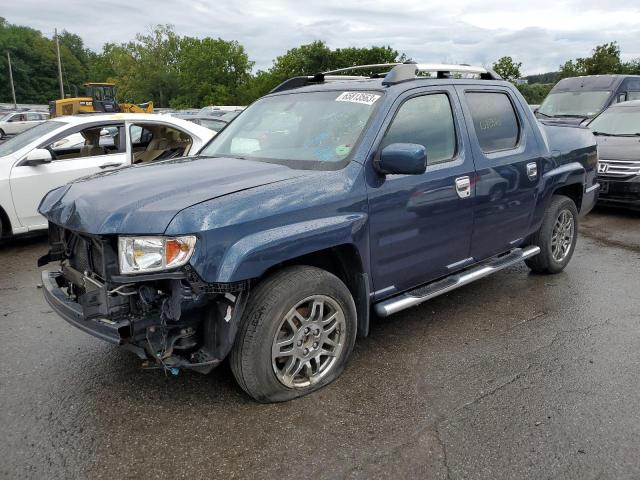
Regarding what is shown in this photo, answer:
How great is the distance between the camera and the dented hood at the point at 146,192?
2.70 m

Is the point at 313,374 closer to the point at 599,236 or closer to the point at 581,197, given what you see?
the point at 581,197

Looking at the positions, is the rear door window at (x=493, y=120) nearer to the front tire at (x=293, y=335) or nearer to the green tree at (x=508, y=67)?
the front tire at (x=293, y=335)

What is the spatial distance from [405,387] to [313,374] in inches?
22.8

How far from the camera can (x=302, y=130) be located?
3.71 m

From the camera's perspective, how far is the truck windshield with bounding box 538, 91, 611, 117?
39.6ft

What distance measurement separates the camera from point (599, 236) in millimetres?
7090

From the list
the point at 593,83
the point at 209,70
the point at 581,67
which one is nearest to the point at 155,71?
the point at 209,70

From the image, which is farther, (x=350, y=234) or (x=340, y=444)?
(x=350, y=234)

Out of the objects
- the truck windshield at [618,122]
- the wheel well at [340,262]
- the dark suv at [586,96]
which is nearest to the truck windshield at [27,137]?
the wheel well at [340,262]

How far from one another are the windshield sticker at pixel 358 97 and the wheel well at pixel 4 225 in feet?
15.2

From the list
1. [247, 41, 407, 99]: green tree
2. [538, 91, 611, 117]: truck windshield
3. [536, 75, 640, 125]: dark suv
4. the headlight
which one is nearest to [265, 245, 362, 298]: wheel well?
the headlight

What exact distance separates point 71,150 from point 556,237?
6073mm

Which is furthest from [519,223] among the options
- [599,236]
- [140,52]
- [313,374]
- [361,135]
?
[140,52]

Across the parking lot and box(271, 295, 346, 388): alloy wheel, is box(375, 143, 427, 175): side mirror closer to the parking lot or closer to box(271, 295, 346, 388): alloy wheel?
box(271, 295, 346, 388): alloy wheel
